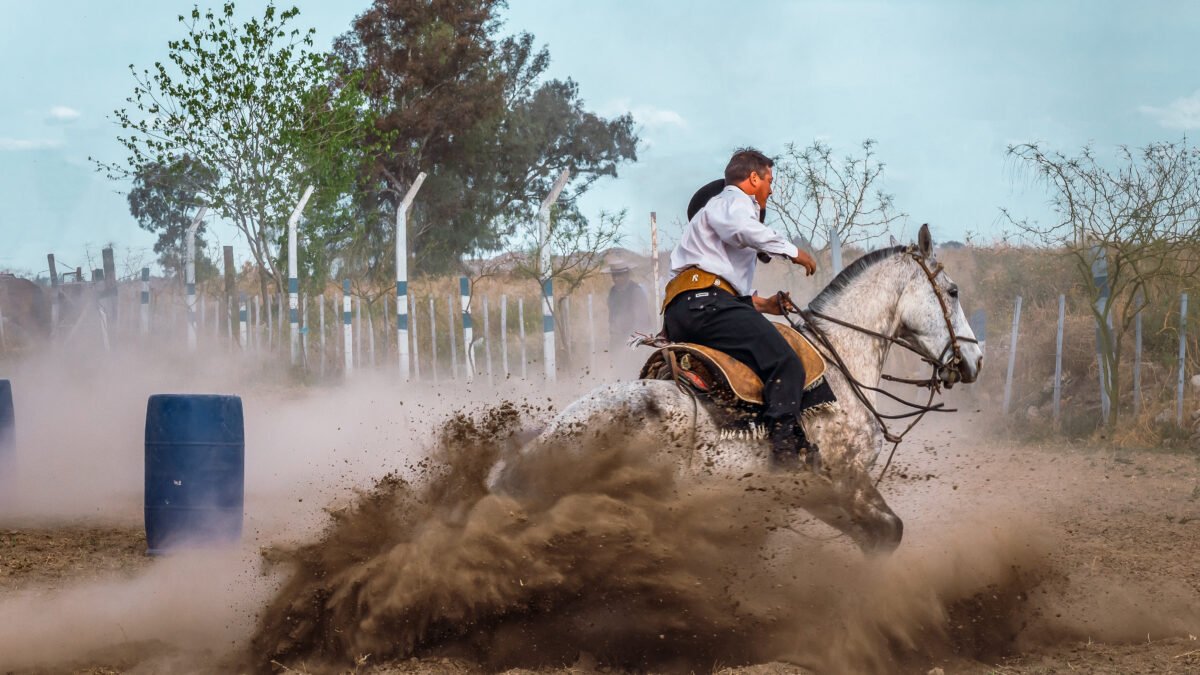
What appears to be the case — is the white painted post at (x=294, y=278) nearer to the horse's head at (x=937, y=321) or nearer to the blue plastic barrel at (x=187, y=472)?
the blue plastic barrel at (x=187, y=472)

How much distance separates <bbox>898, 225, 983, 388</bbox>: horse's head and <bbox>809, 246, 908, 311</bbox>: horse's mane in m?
0.18

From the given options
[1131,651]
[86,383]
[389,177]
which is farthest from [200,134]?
[1131,651]

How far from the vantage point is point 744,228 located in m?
5.79

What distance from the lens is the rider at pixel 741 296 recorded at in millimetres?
5613

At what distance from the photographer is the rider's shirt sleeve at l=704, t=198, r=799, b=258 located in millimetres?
5758

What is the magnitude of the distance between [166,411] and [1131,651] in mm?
5777

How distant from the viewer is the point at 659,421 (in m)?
5.39

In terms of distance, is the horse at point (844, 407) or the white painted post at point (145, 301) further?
the white painted post at point (145, 301)

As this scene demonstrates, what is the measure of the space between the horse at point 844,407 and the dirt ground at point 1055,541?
17.1 inches

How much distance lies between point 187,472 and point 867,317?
14.5 feet

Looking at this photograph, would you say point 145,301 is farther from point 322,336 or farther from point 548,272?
point 548,272

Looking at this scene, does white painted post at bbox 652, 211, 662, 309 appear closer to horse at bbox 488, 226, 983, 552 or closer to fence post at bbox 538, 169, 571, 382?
fence post at bbox 538, 169, 571, 382

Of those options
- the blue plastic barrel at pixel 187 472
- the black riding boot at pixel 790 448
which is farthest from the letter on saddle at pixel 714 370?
the blue plastic barrel at pixel 187 472

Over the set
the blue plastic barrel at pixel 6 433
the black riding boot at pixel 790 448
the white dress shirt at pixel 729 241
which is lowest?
the blue plastic barrel at pixel 6 433
